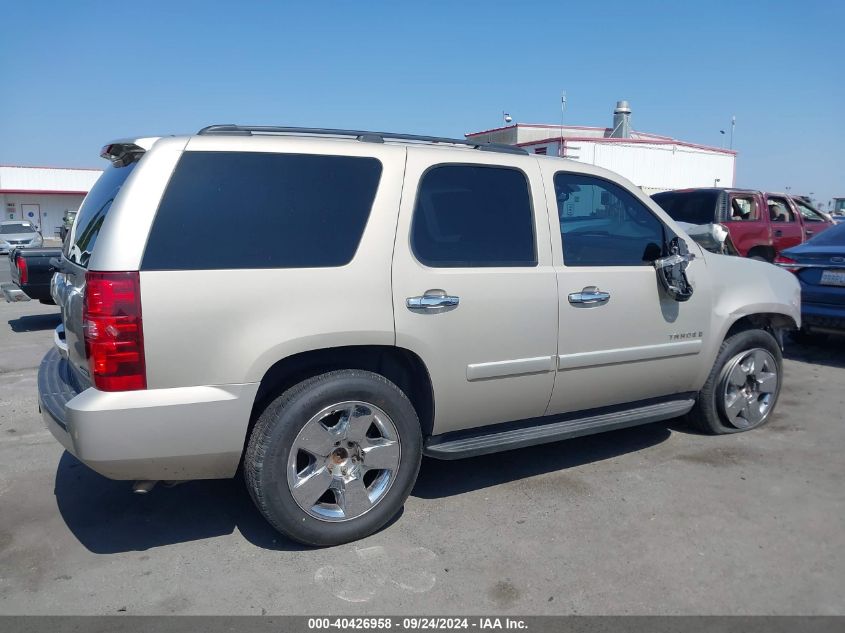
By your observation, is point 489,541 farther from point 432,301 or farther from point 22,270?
point 22,270

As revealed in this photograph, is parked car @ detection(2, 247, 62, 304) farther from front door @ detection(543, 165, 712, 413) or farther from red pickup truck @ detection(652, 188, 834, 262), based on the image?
red pickup truck @ detection(652, 188, 834, 262)

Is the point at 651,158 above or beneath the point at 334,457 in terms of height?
above

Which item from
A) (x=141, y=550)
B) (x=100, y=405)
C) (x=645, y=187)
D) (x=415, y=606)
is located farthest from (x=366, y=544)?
(x=645, y=187)

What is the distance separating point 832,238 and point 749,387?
12.9 ft

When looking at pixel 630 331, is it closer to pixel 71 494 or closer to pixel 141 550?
Result: pixel 141 550

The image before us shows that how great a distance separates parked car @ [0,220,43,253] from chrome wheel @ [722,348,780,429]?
28413mm

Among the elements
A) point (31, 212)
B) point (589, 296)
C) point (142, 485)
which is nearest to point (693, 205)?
point (589, 296)

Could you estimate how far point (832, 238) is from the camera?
25.9ft

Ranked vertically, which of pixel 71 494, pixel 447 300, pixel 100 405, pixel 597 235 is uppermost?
pixel 597 235

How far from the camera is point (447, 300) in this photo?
3459 mm

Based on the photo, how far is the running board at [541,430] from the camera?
365 cm

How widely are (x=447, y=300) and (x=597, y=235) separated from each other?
1.27 meters

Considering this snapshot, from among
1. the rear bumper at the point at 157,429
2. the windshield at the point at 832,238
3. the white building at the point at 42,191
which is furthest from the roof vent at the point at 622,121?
the white building at the point at 42,191
